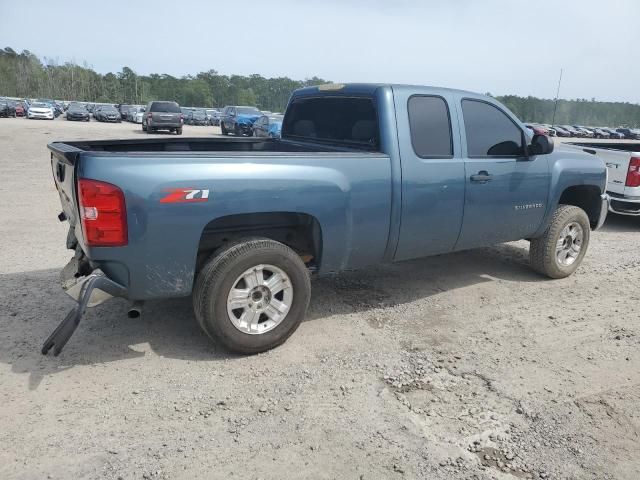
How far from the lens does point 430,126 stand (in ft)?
14.8

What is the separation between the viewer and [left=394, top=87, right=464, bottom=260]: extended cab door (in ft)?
14.1

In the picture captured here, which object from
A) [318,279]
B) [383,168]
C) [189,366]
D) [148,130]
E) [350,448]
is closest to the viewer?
[350,448]

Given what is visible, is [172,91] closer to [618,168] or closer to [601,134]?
[601,134]

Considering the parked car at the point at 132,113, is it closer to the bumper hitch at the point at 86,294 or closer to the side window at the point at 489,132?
the side window at the point at 489,132

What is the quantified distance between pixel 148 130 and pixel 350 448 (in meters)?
28.8

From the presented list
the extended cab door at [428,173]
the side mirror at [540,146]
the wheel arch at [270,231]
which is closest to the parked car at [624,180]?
the side mirror at [540,146]

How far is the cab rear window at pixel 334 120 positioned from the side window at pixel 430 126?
Answer: 347 millimetres

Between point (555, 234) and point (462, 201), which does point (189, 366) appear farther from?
point (555, 234)

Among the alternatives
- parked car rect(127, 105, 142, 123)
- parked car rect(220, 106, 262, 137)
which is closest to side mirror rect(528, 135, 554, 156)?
parked car rect(220, 106, 262, 137)

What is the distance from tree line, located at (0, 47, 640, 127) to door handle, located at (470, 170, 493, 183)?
304ft

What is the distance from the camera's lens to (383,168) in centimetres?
412

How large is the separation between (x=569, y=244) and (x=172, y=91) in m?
108

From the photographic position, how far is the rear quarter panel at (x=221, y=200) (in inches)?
126

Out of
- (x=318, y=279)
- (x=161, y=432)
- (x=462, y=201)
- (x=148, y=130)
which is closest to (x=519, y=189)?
(x=462, y=201)
